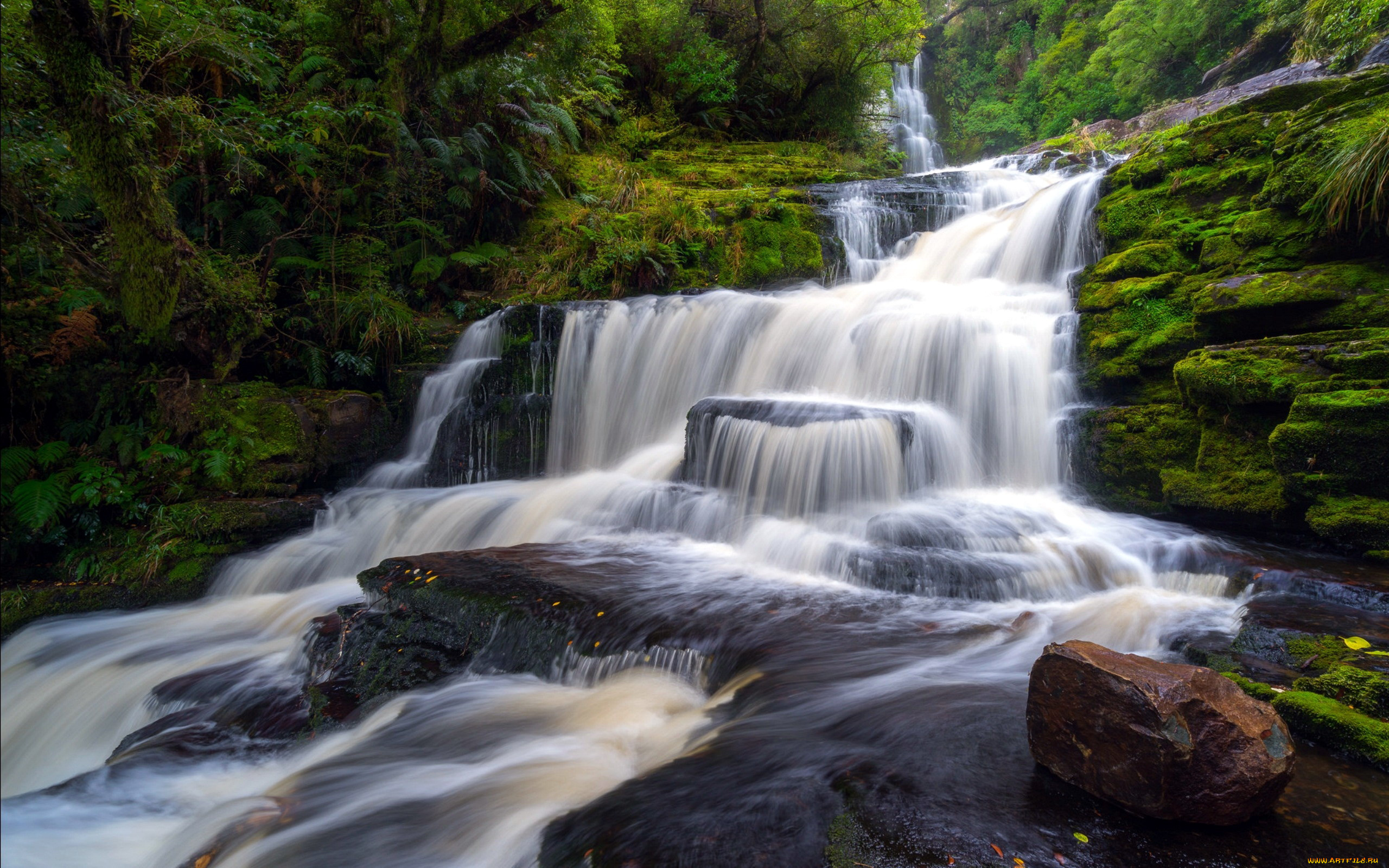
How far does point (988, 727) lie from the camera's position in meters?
2.84

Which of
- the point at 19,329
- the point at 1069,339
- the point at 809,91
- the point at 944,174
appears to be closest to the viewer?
the point at 19,329

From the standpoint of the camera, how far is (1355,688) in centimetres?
281

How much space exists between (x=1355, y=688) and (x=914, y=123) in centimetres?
2906

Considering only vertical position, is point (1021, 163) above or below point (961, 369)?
above

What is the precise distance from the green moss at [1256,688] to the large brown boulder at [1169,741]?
0.75 meters

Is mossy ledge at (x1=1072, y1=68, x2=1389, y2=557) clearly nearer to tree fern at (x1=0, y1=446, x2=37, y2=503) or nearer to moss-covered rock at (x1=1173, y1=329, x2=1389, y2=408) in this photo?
moss-covered rock at (x1=1173, y1=329, x2=1389, y2=408)

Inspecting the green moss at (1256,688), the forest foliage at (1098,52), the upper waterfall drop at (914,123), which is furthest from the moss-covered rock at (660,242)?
the upper waterfall drop at (914,123)

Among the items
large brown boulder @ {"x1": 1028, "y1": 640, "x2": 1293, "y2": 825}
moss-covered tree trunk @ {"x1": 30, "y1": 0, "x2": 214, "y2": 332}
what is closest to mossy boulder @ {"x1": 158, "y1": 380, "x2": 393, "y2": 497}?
moss-covered tree trunk @ {"x1": 30, "y1": 0, "x2": 214, "y2": 332}

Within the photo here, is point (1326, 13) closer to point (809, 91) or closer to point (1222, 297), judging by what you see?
point (809, 91)

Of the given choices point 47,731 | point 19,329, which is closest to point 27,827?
point 47,731

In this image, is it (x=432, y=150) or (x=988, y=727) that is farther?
(x=432, y=150)

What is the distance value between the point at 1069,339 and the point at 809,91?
12.8m

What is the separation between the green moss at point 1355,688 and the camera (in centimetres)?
270

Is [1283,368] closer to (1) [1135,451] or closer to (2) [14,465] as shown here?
(1) [1135,451]
